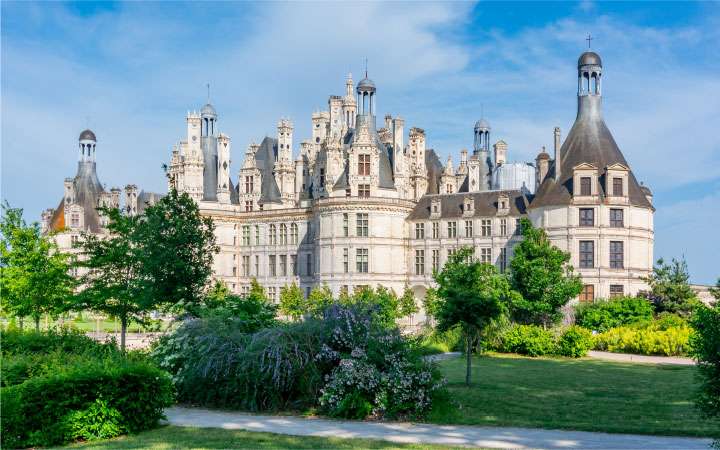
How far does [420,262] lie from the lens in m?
65.9

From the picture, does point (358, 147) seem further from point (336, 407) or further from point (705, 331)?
point (705, 331)

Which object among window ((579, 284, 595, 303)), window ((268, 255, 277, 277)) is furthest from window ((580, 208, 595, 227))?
window ((268, 255, 277, 277))

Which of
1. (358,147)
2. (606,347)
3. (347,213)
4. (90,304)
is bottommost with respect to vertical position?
(606,347)

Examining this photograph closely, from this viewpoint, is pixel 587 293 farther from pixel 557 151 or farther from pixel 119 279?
pixel 119 279

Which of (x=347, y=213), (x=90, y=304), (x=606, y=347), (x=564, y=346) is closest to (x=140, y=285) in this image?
(x=90, y=304)

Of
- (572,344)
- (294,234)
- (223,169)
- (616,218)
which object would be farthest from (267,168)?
(572,344)

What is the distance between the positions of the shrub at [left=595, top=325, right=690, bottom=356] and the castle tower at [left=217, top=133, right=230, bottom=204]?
3948cm

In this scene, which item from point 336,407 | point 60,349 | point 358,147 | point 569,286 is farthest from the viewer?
point 358,147

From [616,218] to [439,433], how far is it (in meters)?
41.8

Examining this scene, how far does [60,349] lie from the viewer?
2302 cm

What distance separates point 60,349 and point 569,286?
33.9 m

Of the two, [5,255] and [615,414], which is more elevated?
[5,255]

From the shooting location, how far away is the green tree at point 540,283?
161 feet

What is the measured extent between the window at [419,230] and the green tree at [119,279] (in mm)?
32065
